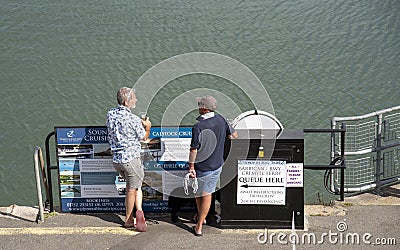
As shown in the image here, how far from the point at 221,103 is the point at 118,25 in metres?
8.41

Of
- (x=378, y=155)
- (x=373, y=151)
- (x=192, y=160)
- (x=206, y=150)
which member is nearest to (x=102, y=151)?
(x=192, y=160)

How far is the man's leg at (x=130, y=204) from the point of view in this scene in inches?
311

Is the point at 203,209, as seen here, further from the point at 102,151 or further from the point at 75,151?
the point at 75,151

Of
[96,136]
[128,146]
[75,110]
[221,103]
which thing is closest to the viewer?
[128,146]

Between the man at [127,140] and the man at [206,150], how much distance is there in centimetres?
75

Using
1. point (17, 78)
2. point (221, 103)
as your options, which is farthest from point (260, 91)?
point (17, 78)

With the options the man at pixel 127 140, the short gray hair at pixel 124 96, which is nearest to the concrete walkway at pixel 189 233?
the man at pixel 127 140

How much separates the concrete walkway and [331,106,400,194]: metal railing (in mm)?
910

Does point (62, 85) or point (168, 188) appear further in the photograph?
point (62, 85)

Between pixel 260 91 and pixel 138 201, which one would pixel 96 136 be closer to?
pixel 138 201

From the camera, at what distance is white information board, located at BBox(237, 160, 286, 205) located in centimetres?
788

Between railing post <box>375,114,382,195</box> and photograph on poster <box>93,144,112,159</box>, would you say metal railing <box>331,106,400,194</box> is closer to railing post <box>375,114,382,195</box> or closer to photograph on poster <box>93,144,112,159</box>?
railing post <box>375,114,382,195</box>

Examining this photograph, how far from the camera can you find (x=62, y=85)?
18.3 metres

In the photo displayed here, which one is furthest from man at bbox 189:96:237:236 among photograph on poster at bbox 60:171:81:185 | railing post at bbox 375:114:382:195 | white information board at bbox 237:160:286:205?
railing post at bbox 375:114:382:195
